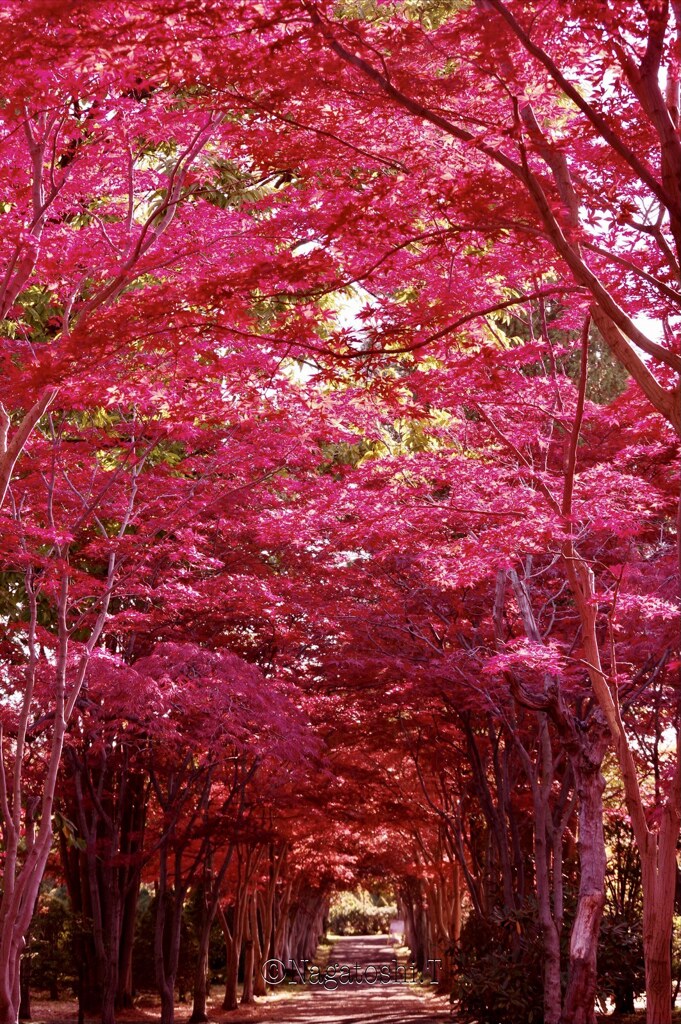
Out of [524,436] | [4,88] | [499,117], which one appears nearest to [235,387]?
[524,436]

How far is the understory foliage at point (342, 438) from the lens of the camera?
194 inches

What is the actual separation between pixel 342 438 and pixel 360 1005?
650 inches

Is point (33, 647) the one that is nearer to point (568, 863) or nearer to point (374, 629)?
point (374, 629)

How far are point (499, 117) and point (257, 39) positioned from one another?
4.40 ft

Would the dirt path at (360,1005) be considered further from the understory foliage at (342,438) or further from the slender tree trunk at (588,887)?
the slender tree trunk at (588,887)

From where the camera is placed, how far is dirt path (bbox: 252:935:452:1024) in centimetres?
1727

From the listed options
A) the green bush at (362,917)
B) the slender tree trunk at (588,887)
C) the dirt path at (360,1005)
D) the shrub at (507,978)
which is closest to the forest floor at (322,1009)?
the dirt path at (360,1005)

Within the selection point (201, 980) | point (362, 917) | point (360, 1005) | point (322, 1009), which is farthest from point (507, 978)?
point (362, 917)

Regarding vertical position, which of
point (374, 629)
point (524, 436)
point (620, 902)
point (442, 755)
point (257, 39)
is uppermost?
point (257, 39)

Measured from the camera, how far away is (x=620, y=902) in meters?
18.0

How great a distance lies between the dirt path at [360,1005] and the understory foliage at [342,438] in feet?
6.07

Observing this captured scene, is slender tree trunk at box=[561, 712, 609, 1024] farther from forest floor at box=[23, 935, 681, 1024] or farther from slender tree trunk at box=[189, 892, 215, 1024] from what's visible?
slender tree trunk at box=[189, 892, 215, 1024]

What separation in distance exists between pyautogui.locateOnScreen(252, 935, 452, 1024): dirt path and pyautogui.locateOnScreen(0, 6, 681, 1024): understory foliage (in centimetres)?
185

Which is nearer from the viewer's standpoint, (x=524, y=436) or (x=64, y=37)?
(x=64, y=37)
